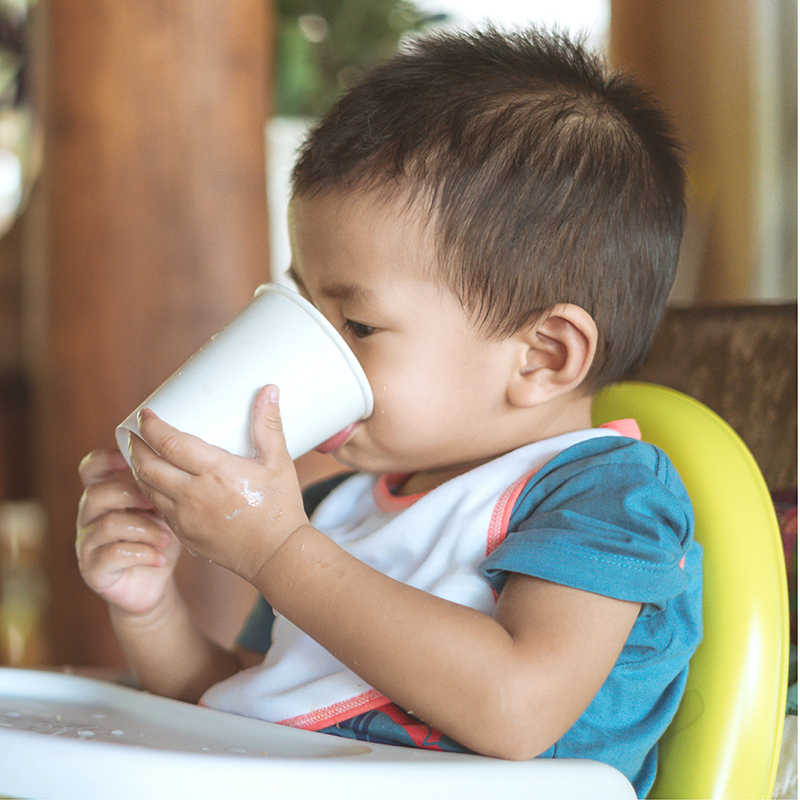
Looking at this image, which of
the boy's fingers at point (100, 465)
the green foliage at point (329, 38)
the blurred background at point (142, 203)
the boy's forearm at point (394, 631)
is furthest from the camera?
the green foliage at point (329, 38)

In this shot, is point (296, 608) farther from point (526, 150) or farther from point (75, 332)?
point (75, 332)

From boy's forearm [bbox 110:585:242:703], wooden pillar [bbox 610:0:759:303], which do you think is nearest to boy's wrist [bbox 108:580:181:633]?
boy's forearm [bbox 110:585:242:703]

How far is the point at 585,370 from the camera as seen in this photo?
0.83 meters

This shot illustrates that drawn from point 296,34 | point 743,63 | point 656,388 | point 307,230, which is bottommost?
point 656,388

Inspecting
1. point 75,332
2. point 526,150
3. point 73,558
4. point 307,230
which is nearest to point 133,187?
point 75,332

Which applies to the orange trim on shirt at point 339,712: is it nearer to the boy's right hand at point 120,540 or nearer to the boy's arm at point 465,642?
the boy's arm at point 465,642

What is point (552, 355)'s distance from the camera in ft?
2.72

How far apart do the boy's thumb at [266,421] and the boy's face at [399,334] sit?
14cm

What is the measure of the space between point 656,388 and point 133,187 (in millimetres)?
1334

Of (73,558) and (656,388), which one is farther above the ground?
(656,388)

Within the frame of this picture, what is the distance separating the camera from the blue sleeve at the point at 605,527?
0.65m

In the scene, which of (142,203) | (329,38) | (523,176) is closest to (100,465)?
(523,176)

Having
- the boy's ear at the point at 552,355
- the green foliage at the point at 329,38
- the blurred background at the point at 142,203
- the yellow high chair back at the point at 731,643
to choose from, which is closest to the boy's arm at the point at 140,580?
the boy's ear at the point at 552,355

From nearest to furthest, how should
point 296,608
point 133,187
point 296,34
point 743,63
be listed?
point 296,608
point 743,63
point 133,187
point 296,34
